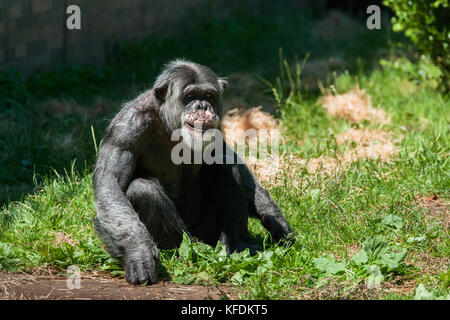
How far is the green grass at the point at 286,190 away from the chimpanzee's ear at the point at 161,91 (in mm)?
1372

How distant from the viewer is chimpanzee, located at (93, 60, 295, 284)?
5715 millimetres

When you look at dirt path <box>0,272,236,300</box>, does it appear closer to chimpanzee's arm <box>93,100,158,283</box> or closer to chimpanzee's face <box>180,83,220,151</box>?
chimpanzee's arm <box>93,100,158,283</box>

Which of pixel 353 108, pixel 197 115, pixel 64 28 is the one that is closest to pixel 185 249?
pixel 197 115

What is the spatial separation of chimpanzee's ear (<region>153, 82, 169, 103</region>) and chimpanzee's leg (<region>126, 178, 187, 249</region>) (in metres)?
0.76

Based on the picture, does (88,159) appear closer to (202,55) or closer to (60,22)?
(60,22)

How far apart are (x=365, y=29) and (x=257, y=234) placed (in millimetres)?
9856

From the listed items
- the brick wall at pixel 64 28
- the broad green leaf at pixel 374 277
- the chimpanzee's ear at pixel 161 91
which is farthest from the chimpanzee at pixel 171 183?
the brick wall at pixel 64 28

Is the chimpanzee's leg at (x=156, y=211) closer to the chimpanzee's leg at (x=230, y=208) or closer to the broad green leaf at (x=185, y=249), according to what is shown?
the broad green leaf at (x=185, y=249)

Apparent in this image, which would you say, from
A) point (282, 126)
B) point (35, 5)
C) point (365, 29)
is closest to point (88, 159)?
point (282, 126)

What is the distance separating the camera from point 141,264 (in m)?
5.36

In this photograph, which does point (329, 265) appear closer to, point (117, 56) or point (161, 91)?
point (161, 91)

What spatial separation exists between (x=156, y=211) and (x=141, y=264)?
686 mm

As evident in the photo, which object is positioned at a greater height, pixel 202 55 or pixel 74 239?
pixel 202 55

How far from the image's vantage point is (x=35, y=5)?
413 inches
